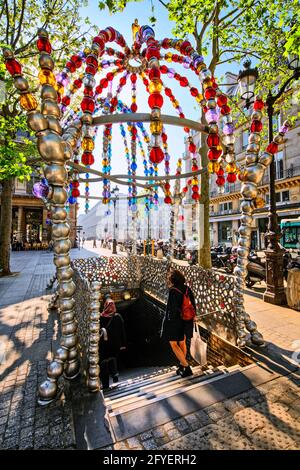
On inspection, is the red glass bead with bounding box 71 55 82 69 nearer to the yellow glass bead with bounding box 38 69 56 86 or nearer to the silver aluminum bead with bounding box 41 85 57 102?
the yellow glass bead with bounding box 38 69 56 86

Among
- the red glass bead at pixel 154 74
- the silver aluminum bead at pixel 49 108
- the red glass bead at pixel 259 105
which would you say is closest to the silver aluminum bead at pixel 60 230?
the silver aluminum bead at pixel 49 108

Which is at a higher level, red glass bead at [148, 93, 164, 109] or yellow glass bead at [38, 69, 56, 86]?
yellow glass bead at [38, 69, 56, 86]

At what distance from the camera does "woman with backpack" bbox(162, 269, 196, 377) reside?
422cm

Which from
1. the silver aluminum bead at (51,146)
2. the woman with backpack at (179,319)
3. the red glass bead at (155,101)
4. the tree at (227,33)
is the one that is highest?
the tree at (227,33)

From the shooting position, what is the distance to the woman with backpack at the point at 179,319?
422 cm

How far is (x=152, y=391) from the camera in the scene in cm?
351

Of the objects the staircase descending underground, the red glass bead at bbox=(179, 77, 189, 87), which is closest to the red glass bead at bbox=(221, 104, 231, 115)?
the red glass bead at bbox=(179, 77, 189, 87)

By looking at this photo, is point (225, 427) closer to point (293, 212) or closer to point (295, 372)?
point (295, 372)

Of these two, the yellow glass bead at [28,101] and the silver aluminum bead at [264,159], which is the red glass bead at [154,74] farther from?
the silver aluminum bead at [264,159]

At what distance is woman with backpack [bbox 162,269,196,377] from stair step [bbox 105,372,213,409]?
0.31 m

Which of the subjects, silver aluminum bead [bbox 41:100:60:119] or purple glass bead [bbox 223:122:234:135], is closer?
silver aluminum bead [bbox 41:100:60:119]

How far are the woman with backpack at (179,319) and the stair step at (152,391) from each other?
0.31 meters
